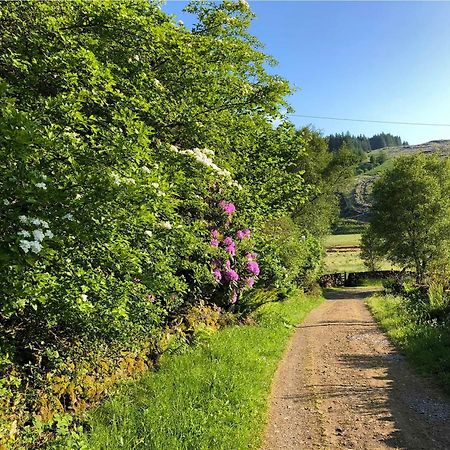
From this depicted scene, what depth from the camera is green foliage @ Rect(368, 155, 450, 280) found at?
31.3 metres

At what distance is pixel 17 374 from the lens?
577 centimetres

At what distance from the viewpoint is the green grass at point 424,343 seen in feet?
29.6

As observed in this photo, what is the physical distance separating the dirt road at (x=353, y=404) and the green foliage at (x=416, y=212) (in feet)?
72.3

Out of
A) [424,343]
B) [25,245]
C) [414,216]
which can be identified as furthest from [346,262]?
[25,245]

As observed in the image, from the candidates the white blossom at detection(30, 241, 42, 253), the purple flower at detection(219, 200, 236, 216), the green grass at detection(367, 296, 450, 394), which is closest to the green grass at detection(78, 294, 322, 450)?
the white blossom at detection(30, 241, 42, 253)

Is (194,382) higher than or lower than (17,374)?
lower

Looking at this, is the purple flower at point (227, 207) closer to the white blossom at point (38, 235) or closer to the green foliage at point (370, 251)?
the white blossom at point (38, 235)

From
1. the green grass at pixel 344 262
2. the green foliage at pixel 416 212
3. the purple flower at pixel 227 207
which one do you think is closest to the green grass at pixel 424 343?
the purple flower at pixel 227 207

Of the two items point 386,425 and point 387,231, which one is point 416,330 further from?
point 387,231

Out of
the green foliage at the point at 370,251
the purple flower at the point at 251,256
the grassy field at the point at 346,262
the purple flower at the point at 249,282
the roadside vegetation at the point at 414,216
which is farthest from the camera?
the grassy field at the point at 346,262

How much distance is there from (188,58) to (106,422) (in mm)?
5958

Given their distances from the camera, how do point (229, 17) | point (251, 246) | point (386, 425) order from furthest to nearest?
point (251, 246) < point (229, 17) < point (386, 425)

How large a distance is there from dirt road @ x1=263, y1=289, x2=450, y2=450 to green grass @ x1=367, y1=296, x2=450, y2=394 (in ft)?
1.01

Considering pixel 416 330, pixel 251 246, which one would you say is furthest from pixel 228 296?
pixel 416 330
